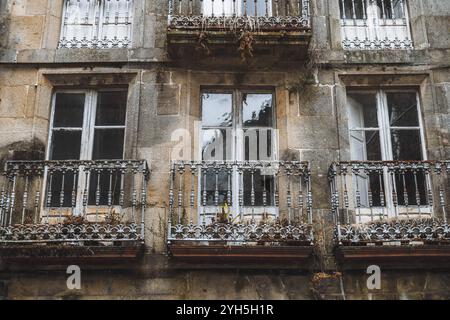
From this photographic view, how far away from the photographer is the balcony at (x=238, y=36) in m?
9.68

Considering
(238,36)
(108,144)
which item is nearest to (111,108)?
(108,144)

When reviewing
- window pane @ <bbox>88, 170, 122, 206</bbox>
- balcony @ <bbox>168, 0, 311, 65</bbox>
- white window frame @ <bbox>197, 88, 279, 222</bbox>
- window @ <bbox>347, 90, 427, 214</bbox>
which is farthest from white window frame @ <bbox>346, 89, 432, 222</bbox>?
window pane @ <bbox>88, 170, 122, 206</bbox>

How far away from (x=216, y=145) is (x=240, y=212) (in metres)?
1.28

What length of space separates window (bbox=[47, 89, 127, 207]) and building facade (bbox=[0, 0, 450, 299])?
0.08 feet

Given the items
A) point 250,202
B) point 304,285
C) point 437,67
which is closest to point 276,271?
point 304,285

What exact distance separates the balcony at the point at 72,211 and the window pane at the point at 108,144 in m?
0.42

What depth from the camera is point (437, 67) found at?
10.1 m

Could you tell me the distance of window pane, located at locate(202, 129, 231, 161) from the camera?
986 centimetres

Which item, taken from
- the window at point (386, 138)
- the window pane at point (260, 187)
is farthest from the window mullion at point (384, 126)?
the window pane at point (260, 187)

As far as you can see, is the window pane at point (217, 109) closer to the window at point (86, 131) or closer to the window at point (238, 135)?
the window at point (238, 135)

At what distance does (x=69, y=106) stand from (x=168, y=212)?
249cm

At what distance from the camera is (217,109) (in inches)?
400

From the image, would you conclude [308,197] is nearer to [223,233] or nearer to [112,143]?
[223,233]
